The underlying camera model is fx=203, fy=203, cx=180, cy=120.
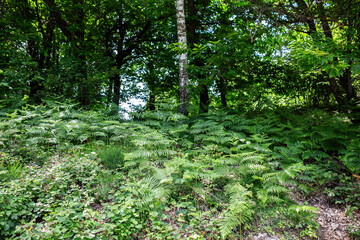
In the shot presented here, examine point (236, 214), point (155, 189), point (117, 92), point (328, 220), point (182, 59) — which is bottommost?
point (328, 220)

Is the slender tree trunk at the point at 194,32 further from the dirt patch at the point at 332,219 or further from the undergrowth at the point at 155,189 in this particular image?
the dirt patch at the point at 332,219

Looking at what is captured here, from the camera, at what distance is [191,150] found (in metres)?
4.85

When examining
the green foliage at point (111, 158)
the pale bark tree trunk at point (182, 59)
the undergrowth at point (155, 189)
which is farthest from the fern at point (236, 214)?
the pale bark tree trunk at point (182, 59)

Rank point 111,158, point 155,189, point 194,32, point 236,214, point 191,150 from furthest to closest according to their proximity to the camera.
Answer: point 194,32
point 191,150
point 111,158
point 155,189
point 236,214

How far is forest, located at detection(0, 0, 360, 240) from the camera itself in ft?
9.54

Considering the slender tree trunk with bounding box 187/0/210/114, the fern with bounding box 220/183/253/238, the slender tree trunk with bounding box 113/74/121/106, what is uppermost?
the slender tree trunk with bounding box 187/0/210/114

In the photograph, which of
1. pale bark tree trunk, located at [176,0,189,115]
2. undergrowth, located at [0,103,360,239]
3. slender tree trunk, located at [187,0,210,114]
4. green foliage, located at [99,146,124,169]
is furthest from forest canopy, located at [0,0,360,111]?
green foliage, located at [99,146,124,169]

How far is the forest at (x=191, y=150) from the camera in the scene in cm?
291

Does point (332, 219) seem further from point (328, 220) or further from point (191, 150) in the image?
point (191, 150)

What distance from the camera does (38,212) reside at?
8.96ft

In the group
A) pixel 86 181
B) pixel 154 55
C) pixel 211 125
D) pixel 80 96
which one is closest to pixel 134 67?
pixel 154 55

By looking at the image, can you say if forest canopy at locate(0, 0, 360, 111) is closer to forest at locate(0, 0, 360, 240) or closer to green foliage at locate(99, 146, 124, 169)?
forest at locate(0, 0, 360, 240)

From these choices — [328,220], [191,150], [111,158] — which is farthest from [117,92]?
[328,220]

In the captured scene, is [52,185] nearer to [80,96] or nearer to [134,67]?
[80,96]
